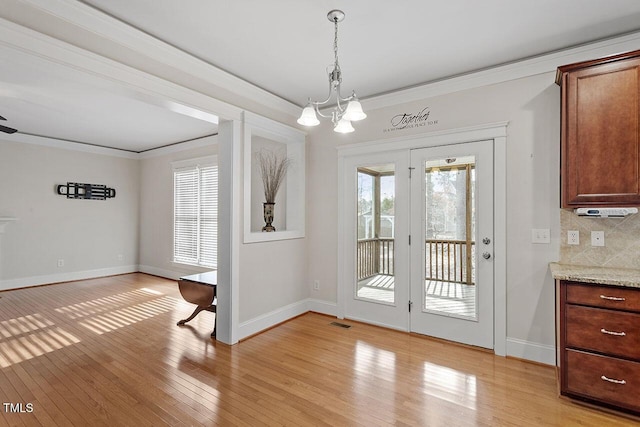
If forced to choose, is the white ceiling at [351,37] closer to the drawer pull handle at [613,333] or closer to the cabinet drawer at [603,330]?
the cabinet drawer at [603,330]

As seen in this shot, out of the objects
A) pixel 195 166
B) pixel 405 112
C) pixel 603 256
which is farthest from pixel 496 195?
pixel 195 166

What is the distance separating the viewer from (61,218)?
19.8 ft

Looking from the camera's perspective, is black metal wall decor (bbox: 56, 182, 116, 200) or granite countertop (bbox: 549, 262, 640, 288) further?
black metal wall decor (bbox: 56, 182, 116, 200)

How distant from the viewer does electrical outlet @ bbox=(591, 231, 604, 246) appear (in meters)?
2.58

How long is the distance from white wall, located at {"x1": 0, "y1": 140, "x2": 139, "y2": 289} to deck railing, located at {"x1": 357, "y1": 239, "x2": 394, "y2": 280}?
227 inches

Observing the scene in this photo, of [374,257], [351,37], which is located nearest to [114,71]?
[351,37]

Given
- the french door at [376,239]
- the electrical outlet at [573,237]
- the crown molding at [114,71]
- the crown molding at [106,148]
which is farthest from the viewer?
the crown molding at [106,148]

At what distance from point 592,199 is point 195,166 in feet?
19.2

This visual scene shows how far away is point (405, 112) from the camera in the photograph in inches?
140

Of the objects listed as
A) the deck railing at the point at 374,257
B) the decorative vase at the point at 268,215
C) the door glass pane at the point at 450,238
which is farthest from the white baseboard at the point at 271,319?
the door glass pane at the point at 450,238

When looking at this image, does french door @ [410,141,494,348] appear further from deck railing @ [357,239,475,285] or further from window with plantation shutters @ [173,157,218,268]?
window with plantation shutters @ [173,157,218,268]

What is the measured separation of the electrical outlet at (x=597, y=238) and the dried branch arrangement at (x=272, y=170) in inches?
129

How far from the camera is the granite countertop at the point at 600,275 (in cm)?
208

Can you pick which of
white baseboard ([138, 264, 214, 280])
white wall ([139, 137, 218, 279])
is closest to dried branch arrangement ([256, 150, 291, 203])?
white wall ([139, 137, 218, 279])
